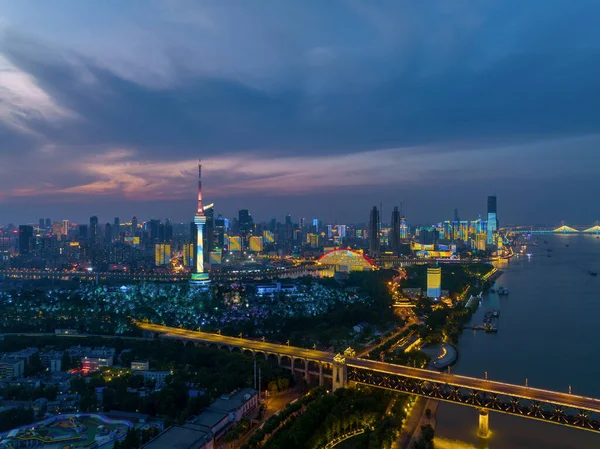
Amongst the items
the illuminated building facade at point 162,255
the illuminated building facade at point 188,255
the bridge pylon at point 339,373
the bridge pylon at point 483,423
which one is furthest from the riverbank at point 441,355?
the illuminated building facade at point 162,255

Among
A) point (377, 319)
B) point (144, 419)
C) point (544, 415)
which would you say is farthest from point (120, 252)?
point (544, 415)

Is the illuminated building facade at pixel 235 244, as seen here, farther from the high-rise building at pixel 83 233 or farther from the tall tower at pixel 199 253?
the tall tower at pixel 199 253

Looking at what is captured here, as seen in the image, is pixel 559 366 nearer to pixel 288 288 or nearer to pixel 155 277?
pixel 288 288

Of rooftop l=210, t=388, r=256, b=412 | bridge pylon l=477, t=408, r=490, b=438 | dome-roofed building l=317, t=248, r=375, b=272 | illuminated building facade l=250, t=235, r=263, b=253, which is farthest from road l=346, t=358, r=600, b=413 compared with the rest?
illuminated building facade l=250, t=235, r=263, b=253

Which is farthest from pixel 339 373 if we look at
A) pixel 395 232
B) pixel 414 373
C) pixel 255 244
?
pixel 255 244

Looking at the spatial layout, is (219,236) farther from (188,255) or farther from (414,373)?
(414,373)

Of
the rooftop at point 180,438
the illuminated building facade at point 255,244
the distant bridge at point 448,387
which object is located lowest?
the rooftop at point 180,438
